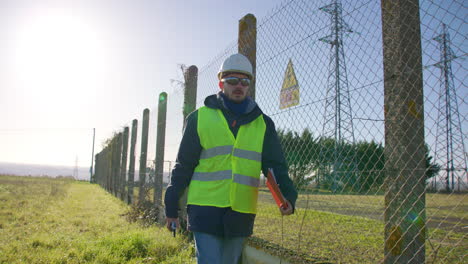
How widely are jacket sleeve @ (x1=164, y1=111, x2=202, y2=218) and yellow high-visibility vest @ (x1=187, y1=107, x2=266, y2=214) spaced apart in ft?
0.13

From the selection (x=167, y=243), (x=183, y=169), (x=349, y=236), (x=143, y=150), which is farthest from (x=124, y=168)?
→ (x=183, y=169)

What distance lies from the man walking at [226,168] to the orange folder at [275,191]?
4cm

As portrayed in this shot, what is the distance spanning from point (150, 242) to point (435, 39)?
3935mm

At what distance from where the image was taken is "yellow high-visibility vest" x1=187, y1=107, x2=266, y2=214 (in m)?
2.15

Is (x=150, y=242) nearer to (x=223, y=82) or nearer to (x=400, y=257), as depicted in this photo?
(x=223, y=82)

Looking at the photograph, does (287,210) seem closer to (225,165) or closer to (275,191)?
(275,191)

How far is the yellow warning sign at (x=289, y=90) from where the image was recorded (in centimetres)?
305

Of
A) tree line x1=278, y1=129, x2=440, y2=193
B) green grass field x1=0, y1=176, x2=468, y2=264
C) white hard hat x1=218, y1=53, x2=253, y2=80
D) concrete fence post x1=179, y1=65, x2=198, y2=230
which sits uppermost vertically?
concrete fence post x1=179, y1=65, x2=198, y2=230

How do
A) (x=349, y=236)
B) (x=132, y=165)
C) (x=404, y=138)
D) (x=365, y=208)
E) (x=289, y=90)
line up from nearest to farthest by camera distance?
(x=404, y=138)
(x=289, y=90)
(x=365, y=208)
(x=349, y=236)
(x=132, y=165)

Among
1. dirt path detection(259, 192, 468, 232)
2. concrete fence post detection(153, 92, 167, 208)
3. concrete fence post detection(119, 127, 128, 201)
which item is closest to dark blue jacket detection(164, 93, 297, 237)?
dirt path detection(259, 192, 468, 232)

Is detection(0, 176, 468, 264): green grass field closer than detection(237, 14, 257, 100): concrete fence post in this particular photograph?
Yes

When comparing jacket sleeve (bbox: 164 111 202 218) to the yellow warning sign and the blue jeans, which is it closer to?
the blue jeans

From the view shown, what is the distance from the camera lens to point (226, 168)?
2189 mm

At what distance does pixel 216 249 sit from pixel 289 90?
156cm
